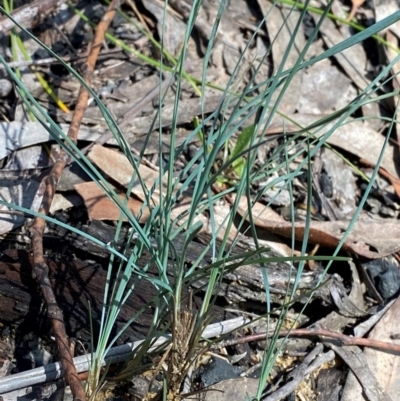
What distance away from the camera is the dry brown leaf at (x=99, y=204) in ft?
5.65

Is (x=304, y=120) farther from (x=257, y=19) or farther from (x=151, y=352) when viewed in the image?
(x=151, y=352)

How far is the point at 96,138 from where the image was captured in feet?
6.33

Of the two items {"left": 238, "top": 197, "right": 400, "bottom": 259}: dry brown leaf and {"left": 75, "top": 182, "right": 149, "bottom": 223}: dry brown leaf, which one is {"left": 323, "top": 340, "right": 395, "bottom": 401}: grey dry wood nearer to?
{"left": 238, "top": 197, "right": 400, "bottom": 259}: dry brown leaf

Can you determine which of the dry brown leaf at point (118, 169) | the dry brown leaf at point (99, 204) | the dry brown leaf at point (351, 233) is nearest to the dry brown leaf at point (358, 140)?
the dry brown leaf at point (351, 233)

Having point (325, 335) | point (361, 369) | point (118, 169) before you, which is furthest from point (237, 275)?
point (118, 169)

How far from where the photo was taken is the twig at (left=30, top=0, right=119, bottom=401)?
1282 mm

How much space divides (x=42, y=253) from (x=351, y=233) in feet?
3.05

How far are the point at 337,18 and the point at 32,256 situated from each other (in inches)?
62.6

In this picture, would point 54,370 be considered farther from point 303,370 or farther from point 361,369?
point 361,369

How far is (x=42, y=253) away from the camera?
149 centimetres

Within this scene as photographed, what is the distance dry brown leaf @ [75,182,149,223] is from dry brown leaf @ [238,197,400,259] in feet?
1.06


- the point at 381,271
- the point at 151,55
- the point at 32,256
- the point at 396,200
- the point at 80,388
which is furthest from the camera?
the point at 151,55

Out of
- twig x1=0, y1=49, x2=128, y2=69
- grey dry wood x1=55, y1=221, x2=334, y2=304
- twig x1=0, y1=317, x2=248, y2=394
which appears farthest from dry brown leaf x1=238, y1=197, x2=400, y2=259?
twig x1=0, y1=49, x2=128, y2=69

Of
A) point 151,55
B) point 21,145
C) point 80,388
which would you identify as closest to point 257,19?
point 151,55
